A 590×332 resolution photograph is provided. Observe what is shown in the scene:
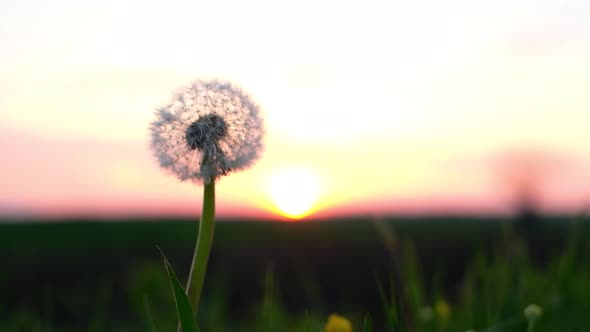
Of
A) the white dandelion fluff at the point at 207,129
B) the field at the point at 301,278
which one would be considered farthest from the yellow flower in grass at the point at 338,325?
the white dandelion fluff at the point at 207,129

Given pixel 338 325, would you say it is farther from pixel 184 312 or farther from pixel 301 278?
pixel 301 278

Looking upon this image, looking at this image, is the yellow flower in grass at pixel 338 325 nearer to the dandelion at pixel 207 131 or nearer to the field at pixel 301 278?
the field at pixel 301 278

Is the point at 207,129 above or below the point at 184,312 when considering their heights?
above

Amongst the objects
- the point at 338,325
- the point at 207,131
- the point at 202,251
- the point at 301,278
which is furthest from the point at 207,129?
the point at 301,278

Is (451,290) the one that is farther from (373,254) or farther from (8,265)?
(8,265)

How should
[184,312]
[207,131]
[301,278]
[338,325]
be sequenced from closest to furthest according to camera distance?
[184,312] < [207,131] < [338,325] < [301,278]

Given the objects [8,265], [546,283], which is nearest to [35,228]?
[8,265]
